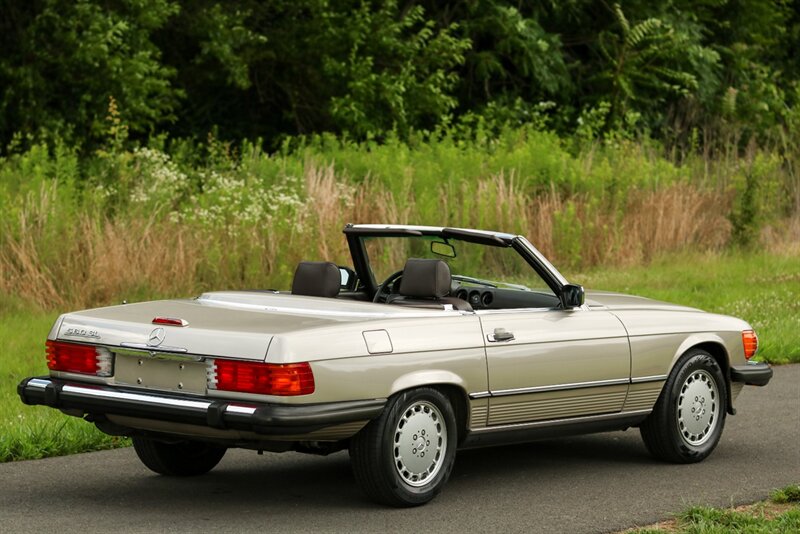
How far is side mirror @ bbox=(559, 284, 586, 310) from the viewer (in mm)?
8172

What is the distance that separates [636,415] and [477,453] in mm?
1132

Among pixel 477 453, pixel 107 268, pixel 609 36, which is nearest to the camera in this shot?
pixel 477 453

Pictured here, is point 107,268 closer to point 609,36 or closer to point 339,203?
point 339,203

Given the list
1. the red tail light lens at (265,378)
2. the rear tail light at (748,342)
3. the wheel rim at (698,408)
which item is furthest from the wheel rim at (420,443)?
the rear tail light at (748,342)

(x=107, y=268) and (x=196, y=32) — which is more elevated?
(x=196, y=32)

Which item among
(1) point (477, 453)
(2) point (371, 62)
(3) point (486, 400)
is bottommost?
(1) point (477, 453)

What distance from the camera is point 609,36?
31.3m

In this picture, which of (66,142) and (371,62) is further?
(371,62)

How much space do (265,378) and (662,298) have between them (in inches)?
439

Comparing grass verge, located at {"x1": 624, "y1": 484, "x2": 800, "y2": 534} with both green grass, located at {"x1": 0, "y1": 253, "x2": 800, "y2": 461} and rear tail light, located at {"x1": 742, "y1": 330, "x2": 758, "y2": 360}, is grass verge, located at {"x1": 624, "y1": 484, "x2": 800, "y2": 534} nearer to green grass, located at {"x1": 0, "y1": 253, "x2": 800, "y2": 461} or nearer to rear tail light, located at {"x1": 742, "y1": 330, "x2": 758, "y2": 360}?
rear tail light, located at {"x1": 742, "y1": 330, "x2": 758, "y2": 360}

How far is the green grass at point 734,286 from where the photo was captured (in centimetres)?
1499

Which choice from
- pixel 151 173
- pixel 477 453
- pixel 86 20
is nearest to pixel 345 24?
pixel 86 20

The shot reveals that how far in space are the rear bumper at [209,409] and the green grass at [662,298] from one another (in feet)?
5.49

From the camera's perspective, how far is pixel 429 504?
748 centimetres
